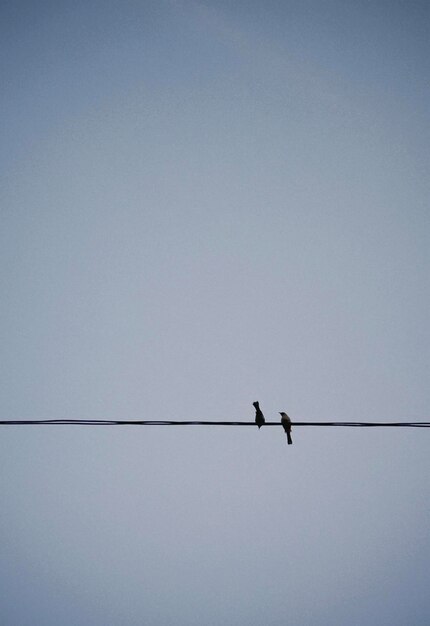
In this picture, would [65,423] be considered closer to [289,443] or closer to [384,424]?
[384,424]

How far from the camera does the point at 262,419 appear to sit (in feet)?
28.9

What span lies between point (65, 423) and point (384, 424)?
410 centimetres

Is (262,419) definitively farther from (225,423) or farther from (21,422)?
(21,422)

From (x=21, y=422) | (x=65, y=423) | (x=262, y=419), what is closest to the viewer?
(x=21, y=422)

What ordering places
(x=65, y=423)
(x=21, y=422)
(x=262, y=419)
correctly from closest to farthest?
(x=21, y=422)
(x=65, y=423)
(x=262, y=419)

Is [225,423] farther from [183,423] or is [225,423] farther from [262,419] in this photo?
[262,419]

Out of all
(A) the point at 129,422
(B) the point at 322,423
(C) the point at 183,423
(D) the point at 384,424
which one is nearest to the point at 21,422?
(A) the point at 129,422

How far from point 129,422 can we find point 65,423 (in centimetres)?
96

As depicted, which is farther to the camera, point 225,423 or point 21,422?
point 225,423

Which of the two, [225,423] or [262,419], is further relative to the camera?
[262,419]

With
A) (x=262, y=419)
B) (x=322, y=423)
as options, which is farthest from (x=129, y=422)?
(x=262, y=419)

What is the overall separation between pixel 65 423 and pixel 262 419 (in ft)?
14.1

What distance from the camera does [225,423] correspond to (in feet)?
19.0

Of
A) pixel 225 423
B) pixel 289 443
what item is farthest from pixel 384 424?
pixel 289 443
